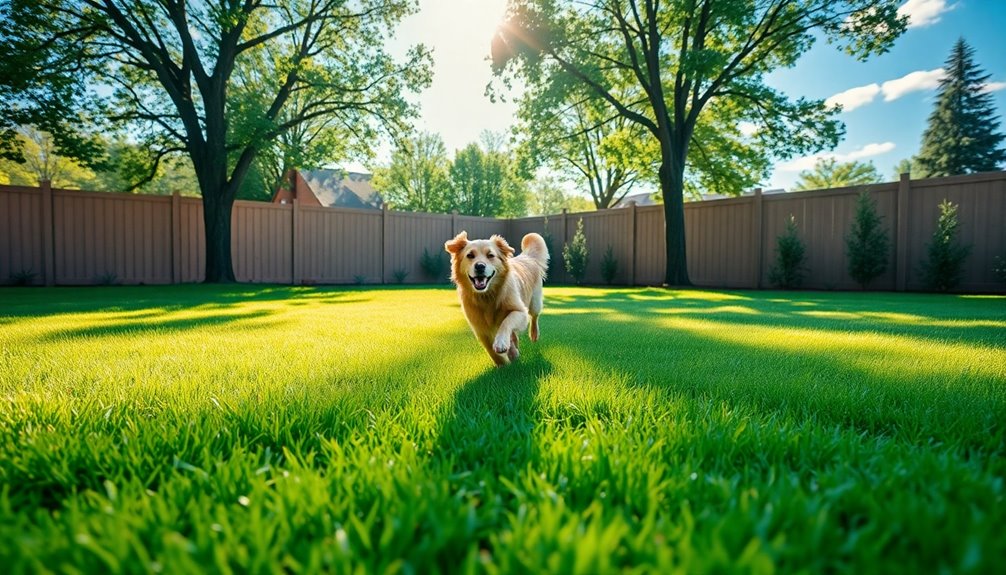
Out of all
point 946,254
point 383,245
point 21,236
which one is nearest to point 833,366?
point 946,254

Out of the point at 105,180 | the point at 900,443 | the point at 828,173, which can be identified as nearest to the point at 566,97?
the point at 900,443

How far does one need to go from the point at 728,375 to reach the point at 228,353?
3.18 metres

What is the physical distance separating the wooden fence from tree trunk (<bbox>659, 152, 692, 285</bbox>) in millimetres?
1697

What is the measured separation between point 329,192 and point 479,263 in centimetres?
3360

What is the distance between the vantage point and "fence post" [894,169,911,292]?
1016 cm

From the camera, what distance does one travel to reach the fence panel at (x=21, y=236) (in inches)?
424

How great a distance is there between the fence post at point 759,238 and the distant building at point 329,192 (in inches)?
1055

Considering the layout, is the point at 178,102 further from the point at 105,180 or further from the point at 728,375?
the point at 105,180

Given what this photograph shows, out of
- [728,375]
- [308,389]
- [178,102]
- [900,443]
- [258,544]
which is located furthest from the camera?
[178,102]

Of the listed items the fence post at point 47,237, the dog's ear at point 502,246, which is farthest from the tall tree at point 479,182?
the dog's ear at point 502,246

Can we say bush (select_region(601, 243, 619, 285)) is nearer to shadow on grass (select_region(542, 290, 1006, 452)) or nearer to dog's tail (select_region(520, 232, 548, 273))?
shadow on grass (select_region(542, 290, 1006, 452))

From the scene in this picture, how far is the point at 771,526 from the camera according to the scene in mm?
875

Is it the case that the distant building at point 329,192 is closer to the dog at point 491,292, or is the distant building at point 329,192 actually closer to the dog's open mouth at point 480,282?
the dog at point 491,292

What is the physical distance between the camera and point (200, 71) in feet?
39.4
